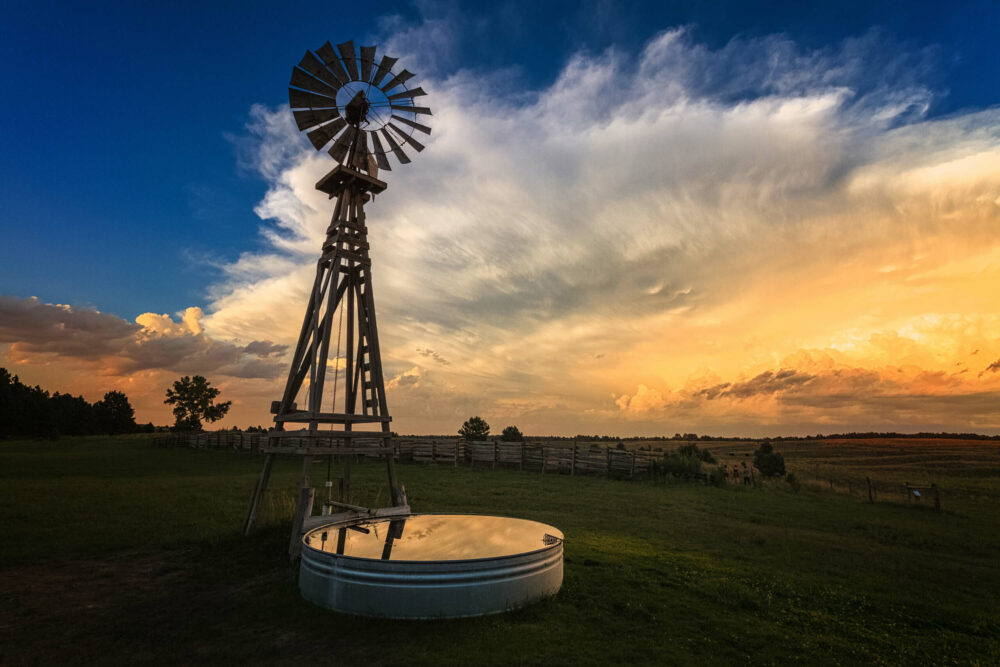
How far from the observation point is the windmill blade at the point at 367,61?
445 inches

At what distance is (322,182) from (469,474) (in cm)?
1981

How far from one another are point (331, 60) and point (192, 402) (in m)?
76.7

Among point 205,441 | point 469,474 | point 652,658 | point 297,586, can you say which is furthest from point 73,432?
point 652,658

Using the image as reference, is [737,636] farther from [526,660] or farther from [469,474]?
[469,474]

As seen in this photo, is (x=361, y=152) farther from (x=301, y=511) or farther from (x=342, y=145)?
(x=301, y=511)

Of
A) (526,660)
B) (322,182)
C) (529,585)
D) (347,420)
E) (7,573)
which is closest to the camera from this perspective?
(526,660)

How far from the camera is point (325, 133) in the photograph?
1196 centimetres

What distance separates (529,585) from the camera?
6.94m

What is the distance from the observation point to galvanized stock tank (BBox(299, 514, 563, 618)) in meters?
6.36

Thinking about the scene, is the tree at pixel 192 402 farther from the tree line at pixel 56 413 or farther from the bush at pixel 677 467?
the bush at pixel 677 467

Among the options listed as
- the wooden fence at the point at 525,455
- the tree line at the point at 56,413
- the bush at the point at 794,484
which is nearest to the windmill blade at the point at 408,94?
the wooden fence at the point at 525,455

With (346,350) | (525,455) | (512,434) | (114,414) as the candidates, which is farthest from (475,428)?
(114,414)

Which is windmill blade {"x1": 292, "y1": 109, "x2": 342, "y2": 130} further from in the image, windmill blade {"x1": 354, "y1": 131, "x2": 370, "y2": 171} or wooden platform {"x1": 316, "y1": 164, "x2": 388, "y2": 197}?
wooden platform {"x1": 316, "y1": 164, "x2": 388, "y2": 197}

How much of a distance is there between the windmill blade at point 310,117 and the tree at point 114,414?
298ft
